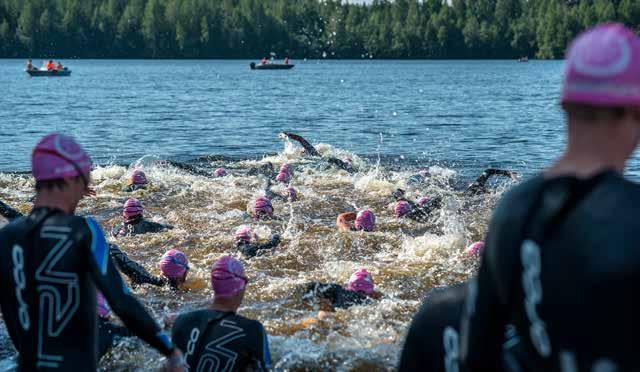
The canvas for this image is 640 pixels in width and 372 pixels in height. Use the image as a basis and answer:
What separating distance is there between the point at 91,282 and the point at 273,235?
33.5 ft

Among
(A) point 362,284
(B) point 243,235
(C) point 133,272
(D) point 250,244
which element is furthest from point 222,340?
(B) point 243,235

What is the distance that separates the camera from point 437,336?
112 inches

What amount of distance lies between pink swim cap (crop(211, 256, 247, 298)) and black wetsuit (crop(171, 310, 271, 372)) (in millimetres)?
342

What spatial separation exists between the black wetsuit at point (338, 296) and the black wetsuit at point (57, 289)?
233 inches

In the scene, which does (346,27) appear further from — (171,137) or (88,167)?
(88,167)

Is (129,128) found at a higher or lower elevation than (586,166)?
lower

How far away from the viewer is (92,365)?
13.6 ft

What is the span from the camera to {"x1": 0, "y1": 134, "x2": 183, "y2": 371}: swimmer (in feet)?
12.8

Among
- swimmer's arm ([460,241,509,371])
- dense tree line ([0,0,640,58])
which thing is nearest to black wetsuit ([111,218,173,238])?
swimmer's arm ([460,241,509,371])

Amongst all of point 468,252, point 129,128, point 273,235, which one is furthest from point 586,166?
point 129,128

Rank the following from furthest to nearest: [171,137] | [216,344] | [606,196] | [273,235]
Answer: [171,137] → [273,235] → [216,344] → [606,196]

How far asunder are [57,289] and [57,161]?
58cm

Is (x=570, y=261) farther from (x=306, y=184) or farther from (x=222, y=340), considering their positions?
(x=306, y=184)

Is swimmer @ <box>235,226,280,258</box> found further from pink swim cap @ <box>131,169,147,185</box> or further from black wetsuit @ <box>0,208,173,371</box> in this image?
black wetsuit @ <box>0,208,173,371</box>
